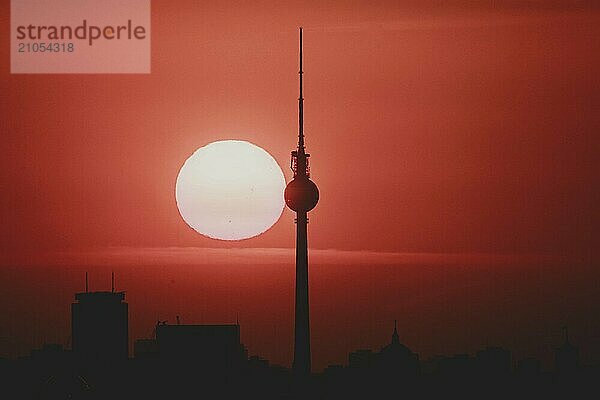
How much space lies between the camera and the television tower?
5778 inches

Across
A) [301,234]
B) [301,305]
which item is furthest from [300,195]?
[301,305]

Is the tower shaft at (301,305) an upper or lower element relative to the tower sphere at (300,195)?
lower

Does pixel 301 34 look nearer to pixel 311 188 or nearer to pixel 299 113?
pixel 299 113

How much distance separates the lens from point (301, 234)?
148250 millimetres

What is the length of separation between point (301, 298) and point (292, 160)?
17.8 m

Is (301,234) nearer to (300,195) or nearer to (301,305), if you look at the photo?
(300,195)

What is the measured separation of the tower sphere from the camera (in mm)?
146000

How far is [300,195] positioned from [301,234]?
16.8 ft

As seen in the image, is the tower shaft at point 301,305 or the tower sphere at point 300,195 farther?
the tower shaft at point 301,305

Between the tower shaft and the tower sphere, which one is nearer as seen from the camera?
the tower sphere

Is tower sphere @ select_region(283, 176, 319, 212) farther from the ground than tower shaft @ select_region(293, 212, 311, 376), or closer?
farther from the ground

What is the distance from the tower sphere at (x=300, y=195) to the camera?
14600 centimetres

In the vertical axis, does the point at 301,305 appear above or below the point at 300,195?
below

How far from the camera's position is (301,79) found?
538 ft
